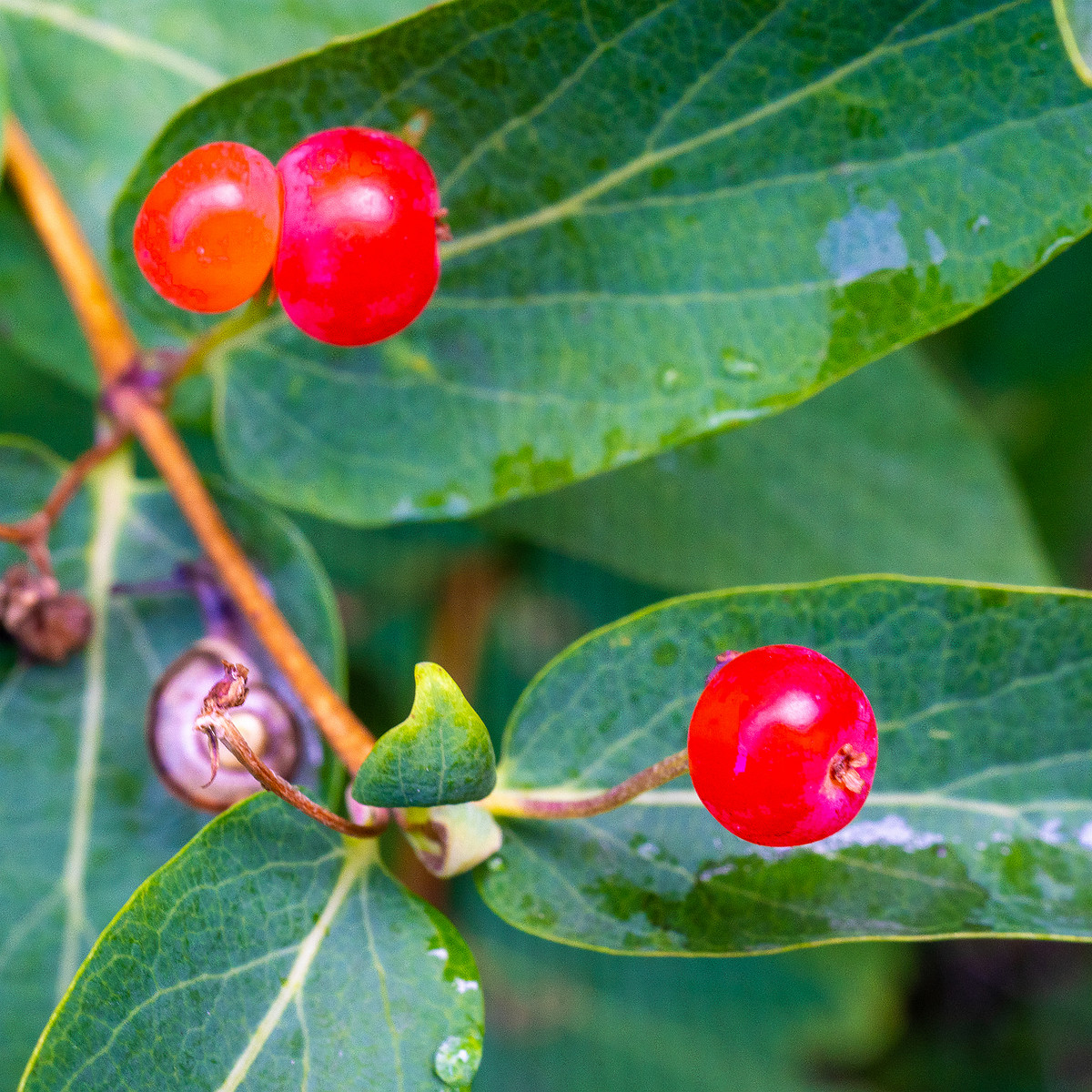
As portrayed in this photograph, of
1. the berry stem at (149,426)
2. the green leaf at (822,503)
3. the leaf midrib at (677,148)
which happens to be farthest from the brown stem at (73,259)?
the green leaf at (822,503)

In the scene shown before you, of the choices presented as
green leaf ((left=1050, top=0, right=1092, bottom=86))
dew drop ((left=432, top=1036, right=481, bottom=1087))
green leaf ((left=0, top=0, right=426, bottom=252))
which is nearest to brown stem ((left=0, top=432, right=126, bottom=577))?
green leaf ((left=0, top=0, right=426, bottom=252))

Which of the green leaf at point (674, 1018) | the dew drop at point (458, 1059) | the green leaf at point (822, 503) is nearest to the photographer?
the dew drop at point (458, 1059)

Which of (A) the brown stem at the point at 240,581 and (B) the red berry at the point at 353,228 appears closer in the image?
(B) the red berry at the point at 353,228

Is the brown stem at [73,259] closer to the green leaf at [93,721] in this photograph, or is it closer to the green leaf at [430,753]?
the green leaf at [93,721]

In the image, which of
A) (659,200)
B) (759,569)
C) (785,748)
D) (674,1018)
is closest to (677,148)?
(659,200)

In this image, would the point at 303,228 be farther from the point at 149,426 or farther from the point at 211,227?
the point at 149,426

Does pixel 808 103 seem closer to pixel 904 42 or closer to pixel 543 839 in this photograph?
pixel 904 42

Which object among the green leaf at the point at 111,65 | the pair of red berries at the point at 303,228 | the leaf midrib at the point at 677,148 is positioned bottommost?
the leaf midrib at the point at 677,148
